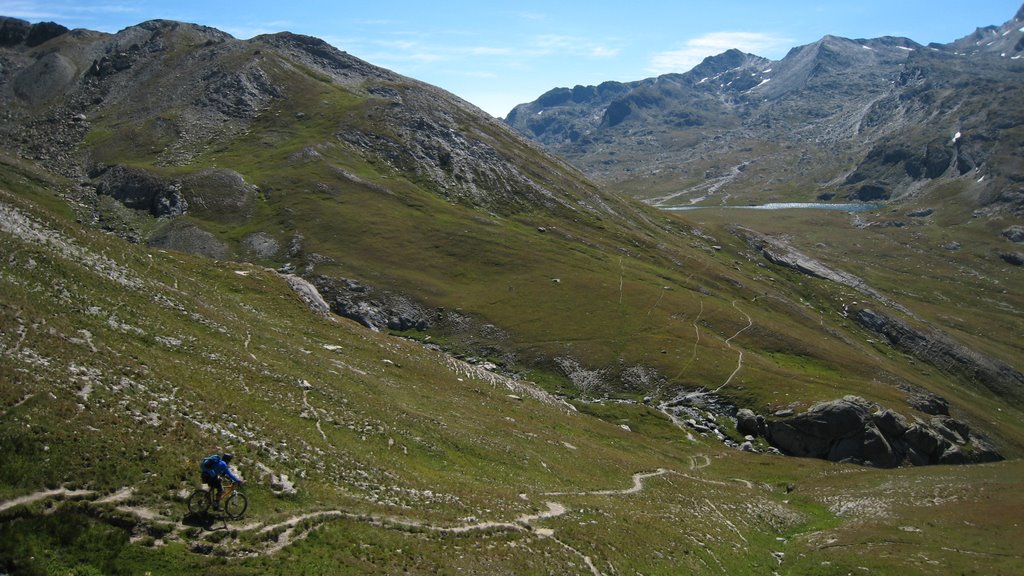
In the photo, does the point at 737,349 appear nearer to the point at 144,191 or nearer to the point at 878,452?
the point at 878,452

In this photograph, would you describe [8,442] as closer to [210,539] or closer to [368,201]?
Answer: [210,539]

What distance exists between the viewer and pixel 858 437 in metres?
92.2

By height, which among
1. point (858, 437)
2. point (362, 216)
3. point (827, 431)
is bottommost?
point (858, 437)

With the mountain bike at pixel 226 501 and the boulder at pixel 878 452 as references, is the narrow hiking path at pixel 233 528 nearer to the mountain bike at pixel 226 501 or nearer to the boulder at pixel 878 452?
the mountain bike at pixel 226 501

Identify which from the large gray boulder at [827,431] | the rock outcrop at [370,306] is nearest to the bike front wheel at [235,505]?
the rock outcrop at [370,306]

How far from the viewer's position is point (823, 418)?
93.6m

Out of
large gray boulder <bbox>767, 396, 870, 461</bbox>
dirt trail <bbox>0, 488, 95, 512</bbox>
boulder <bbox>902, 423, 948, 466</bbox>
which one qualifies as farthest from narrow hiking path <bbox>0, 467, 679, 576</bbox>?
boulder <bbox>902, 423, 948, 466</bbox>

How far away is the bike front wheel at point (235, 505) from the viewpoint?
24.4 meters

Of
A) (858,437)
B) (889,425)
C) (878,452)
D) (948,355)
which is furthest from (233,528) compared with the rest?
(948,355)

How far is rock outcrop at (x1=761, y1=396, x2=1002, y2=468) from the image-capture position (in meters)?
91.0

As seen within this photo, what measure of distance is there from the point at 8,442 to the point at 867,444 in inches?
3984

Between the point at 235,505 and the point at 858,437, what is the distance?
310 ft

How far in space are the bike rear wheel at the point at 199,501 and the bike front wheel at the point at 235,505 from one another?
764 mm

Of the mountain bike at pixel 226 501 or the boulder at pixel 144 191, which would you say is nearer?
the mountain bike at pixel 226 501
